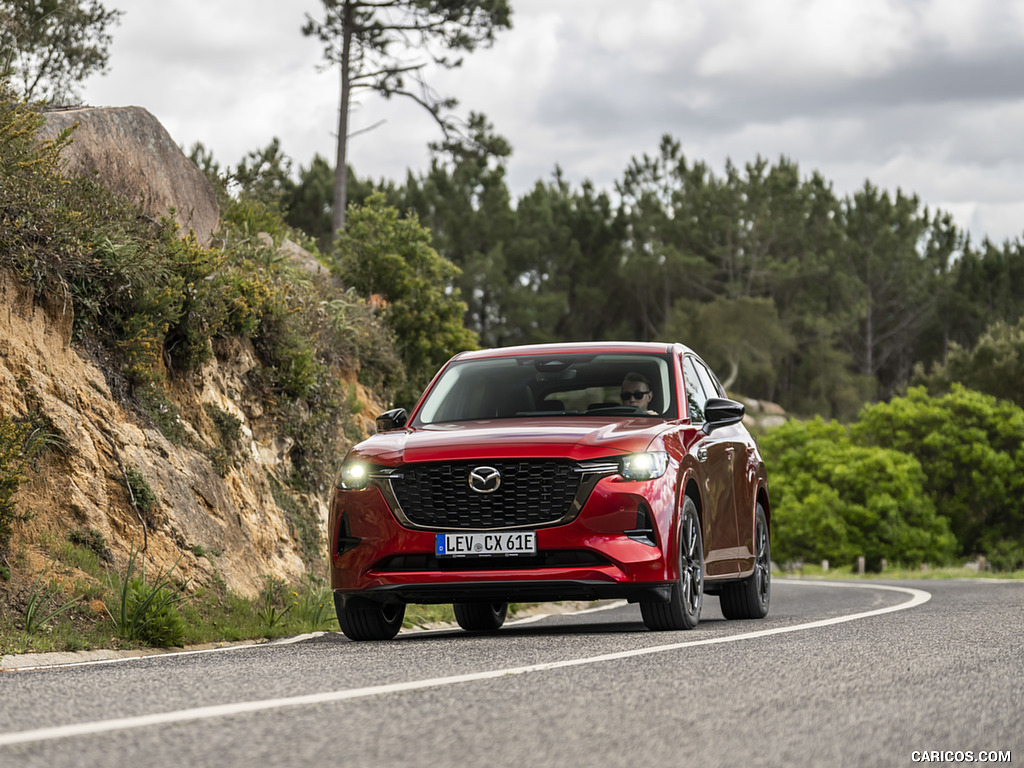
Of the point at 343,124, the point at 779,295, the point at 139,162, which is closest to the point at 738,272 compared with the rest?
the point at 779,295

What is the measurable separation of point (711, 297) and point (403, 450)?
7677 centimetres

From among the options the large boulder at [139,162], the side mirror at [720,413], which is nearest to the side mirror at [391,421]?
the side mirror at [720,413]

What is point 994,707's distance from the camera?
5.85m

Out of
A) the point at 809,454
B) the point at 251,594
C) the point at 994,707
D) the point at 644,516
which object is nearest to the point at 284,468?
the point at 251,594

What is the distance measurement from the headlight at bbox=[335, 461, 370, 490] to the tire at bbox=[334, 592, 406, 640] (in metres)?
0.76

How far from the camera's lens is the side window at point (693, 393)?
1069 cm

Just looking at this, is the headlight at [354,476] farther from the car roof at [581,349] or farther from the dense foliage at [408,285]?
the dense foliage at [408,285]

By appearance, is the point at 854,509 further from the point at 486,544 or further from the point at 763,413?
the point at 486,544

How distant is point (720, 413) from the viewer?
10.6 m

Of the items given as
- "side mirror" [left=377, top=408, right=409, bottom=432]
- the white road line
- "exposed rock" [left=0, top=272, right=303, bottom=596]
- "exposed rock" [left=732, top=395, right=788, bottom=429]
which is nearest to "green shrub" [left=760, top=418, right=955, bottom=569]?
"exposed rock" [left=732, top=395, right=788, bottom=429]

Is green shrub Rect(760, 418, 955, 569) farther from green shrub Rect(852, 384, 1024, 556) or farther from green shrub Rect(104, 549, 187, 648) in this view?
green shrub Rect(104, 549, 187, 648)

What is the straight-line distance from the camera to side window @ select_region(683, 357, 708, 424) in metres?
10.7

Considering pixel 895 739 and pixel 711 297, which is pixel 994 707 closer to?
pixel 895 739

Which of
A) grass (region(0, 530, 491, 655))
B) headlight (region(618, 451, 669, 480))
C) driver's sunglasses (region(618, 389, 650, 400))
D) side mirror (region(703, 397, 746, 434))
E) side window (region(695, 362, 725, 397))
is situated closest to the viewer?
headlight (region(618, 451, 669, 480))
